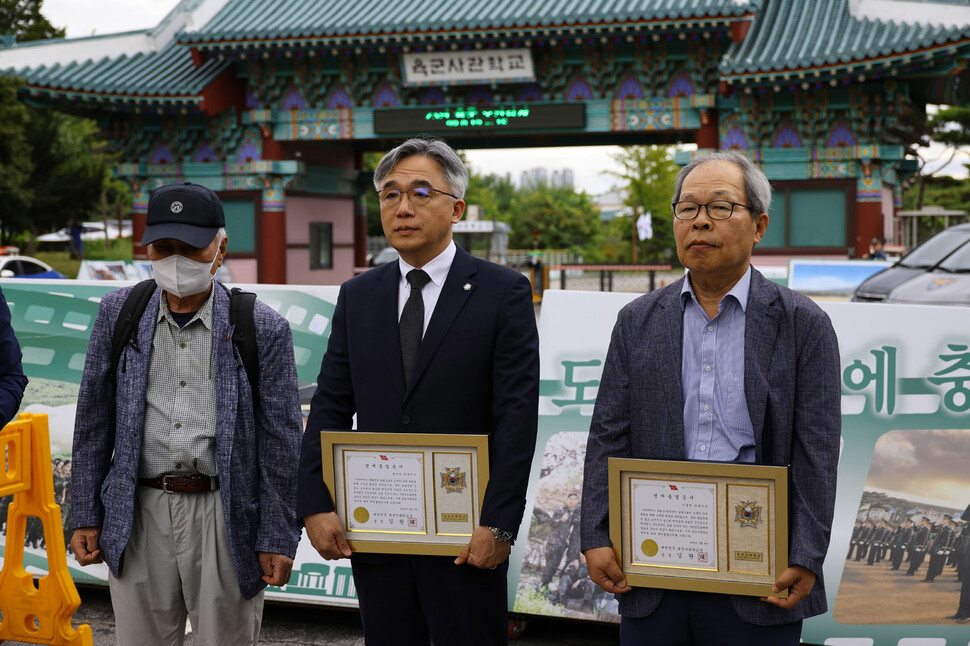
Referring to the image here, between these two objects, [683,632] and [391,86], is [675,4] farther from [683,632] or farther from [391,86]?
[683,632]

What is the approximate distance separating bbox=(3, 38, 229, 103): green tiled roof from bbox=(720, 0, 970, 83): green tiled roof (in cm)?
931

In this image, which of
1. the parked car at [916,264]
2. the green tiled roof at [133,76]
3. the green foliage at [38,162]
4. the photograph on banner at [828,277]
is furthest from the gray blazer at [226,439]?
the green foliage at [38,162]

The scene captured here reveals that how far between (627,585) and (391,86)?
1574 centimetres

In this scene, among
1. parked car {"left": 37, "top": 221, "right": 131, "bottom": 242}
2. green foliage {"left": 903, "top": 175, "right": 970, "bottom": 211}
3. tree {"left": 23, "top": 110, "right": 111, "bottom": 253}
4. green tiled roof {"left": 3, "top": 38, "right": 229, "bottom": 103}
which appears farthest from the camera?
parked car {"left": 37, "top": 221, "right": 131, "bottom": 242}

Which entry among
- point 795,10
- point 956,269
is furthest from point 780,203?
point 956,269

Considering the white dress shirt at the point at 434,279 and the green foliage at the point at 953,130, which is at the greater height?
the green foliage at the point at 953,130

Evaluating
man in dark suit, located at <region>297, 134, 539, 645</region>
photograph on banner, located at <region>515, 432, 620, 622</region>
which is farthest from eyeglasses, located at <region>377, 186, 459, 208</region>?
photograph on banner, located at <region>515, 432, 620, 622</region>

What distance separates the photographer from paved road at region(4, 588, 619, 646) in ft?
13.9

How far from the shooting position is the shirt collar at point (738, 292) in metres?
2.39

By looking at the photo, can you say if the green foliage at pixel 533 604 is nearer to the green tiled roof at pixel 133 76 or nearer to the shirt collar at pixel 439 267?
the shirt collar at pixel 439 267

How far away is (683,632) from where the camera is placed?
234 cm

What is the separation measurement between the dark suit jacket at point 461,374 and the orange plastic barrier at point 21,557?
1848 millimetres

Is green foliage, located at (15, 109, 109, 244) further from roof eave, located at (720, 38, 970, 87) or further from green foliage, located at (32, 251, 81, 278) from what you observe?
roof eave, located at (720, 38, 970, 87)

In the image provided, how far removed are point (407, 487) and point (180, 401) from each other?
2.62 feet
